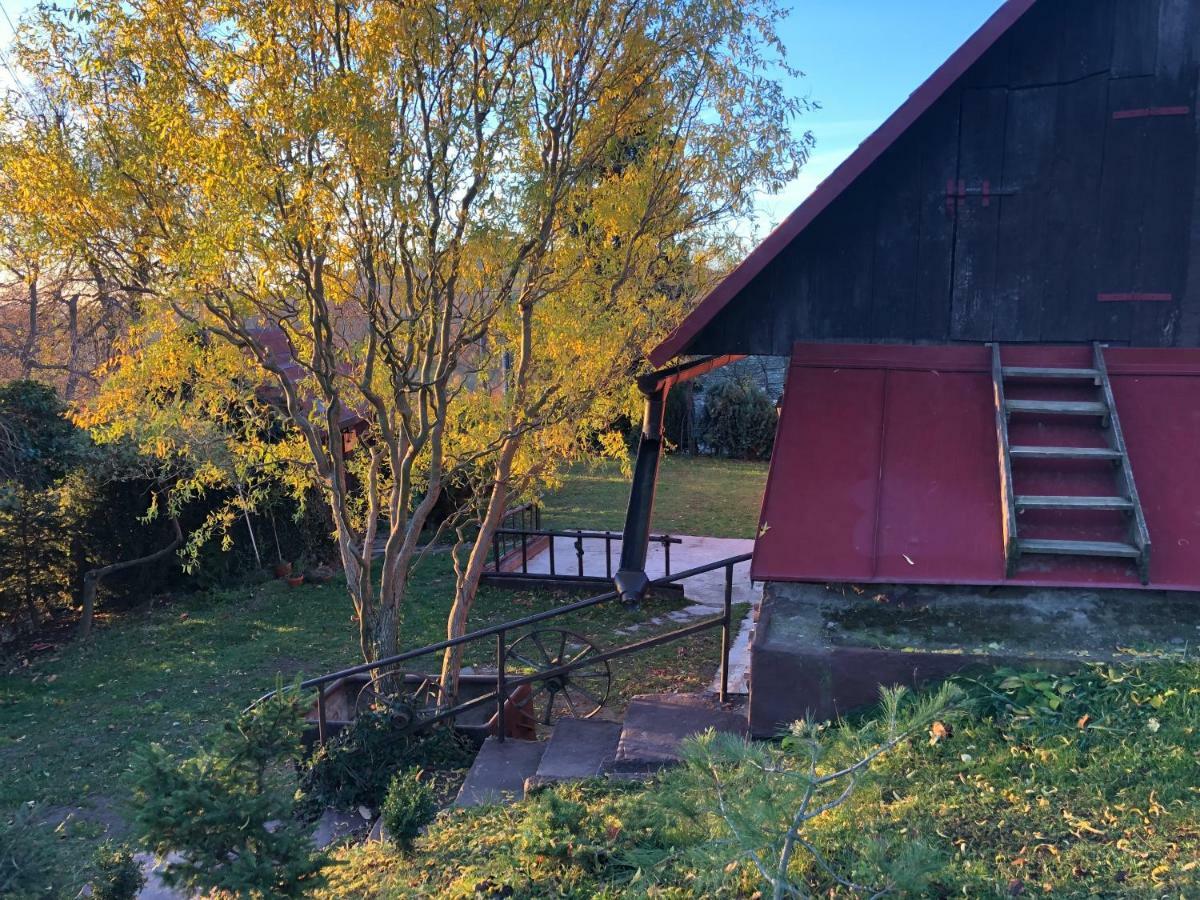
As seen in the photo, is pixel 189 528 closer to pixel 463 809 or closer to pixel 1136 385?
pixel 463 809

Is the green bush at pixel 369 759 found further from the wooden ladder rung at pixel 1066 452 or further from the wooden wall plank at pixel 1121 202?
the wooden wall plank at pixel 1121 202

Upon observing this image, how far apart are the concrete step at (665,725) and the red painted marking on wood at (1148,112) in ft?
16.9

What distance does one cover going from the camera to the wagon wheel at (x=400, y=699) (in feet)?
20.5

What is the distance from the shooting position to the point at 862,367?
6.50 meters

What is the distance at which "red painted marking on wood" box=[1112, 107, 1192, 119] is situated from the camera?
19.6 feet

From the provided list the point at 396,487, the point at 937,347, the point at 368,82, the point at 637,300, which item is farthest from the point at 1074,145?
the point at 396,487

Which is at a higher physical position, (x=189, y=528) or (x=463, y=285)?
(x=463, y=285)

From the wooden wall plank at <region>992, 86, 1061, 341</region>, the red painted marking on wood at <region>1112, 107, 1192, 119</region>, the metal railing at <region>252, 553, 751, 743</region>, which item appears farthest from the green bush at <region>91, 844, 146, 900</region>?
the red painted marking on wood at <region>1112, 107, 1192, 119</region>

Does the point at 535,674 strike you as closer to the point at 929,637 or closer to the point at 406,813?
the point at 406,813

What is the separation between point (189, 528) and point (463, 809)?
10.4 m

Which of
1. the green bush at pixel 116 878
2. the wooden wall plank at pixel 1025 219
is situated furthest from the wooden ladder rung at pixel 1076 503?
the green bush at pixel 116 878

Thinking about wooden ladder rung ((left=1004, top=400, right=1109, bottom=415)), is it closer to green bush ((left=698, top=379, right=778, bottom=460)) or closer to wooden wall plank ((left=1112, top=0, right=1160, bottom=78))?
wooden wall plank ((left=1112, top=0, right=1160, bottom=78))

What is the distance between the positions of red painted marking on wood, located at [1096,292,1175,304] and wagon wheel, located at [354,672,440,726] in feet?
20.2

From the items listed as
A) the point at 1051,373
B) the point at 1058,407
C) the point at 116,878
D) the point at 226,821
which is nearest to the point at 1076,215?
the point at 1051,373
